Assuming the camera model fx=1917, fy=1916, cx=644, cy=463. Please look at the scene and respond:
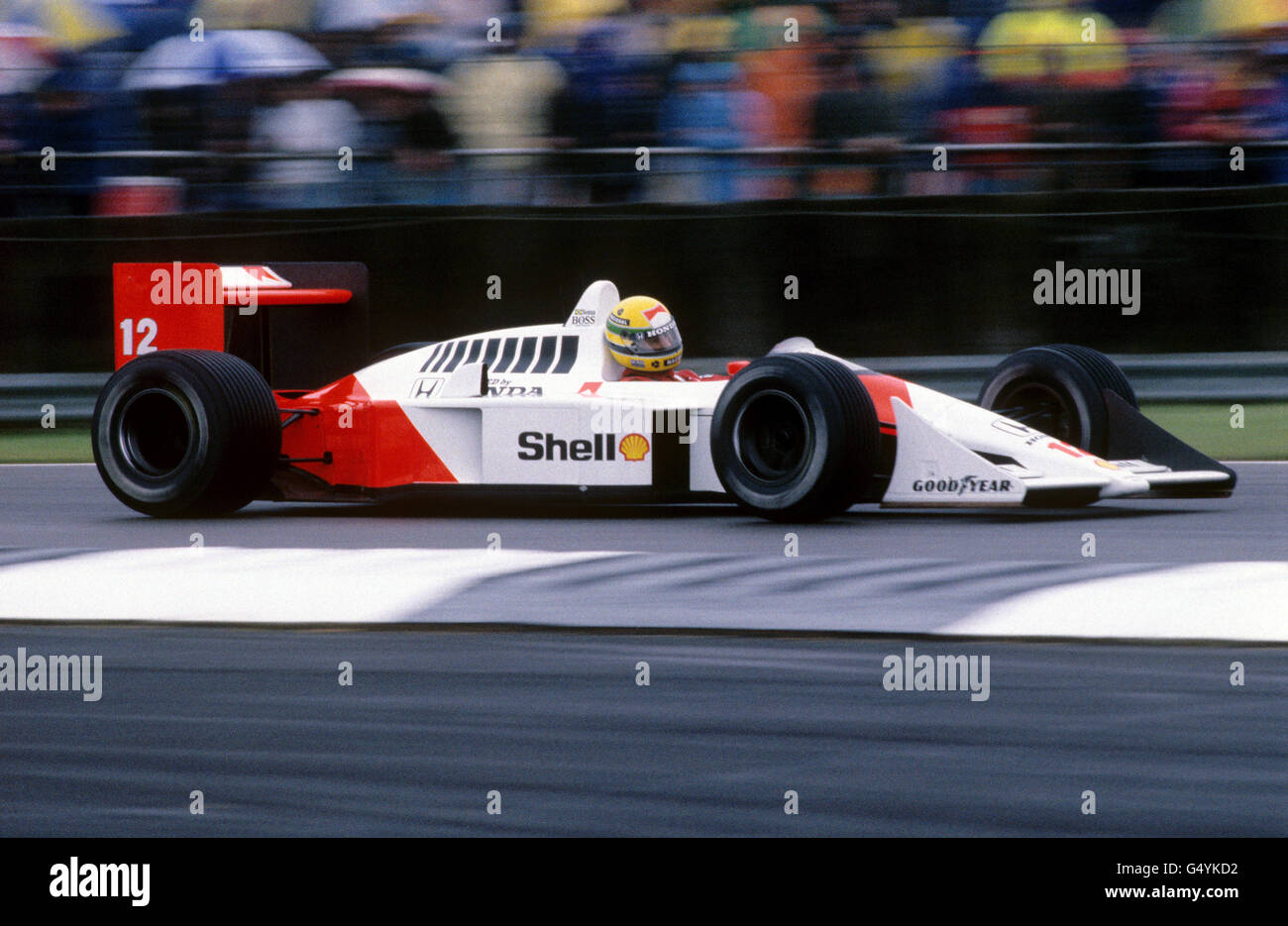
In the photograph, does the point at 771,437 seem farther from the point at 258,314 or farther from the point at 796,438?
the point at 258,314

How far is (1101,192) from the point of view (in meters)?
11.8

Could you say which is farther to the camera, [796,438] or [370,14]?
[370,14]

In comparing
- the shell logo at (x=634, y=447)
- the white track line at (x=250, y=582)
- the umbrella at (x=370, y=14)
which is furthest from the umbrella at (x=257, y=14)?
the white track line at (x=250, y=582)

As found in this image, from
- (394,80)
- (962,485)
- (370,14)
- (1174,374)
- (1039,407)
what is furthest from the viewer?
(370,14)

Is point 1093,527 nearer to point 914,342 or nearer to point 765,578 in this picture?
point 765,578

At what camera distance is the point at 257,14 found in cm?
1302

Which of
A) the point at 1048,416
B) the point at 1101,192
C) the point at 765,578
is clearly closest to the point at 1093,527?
the point at 1048,416

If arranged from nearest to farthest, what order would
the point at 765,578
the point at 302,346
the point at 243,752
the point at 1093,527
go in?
the point at 243,752 → the point at 765,578 → the point at 1093,527 → the point at 302,346

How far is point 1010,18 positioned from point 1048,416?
14.0ft

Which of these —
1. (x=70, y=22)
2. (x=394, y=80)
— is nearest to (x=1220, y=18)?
(x=394, y=80)

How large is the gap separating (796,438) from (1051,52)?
5000mm

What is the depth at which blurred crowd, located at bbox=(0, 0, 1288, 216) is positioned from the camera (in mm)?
11703

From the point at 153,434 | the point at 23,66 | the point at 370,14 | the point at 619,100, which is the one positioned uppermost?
the point at 370,14

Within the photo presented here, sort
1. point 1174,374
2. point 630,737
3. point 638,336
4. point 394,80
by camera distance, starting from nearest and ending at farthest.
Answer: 1. point 630,737
2. point 638,336
3. point 1174,374
4. point 394,80
